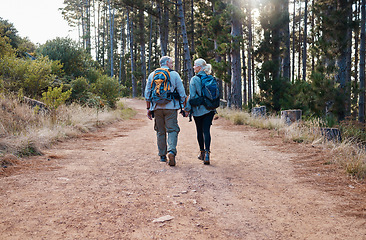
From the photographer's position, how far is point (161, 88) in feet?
17.8

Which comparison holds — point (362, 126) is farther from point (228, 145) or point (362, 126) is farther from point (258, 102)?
point (258, 102)

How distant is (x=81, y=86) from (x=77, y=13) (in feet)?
118

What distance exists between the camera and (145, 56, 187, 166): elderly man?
5457mm

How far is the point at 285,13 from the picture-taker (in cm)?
1570

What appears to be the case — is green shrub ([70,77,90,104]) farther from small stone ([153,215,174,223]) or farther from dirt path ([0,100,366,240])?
small stone ([153,215,174,223])

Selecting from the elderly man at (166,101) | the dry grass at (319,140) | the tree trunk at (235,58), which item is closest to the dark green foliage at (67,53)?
the tree trunk at (235,58)

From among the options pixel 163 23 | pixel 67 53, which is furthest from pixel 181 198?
pixel 163 23

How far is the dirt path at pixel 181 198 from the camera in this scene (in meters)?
2.81

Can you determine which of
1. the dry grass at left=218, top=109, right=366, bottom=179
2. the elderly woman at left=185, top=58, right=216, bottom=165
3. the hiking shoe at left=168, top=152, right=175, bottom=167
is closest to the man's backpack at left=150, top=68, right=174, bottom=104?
the elderly woman at left=185, top=58, right=216, bottom=165

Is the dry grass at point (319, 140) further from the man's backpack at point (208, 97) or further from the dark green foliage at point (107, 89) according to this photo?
the dark green foliage at point (107, 89)

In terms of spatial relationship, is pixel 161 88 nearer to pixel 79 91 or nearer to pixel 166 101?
pixel 166 101

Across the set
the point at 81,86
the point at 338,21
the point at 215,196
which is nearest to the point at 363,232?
the point at 215,196

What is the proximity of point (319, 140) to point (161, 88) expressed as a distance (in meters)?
4.29

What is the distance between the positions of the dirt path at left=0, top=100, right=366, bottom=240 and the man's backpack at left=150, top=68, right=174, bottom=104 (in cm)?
126
